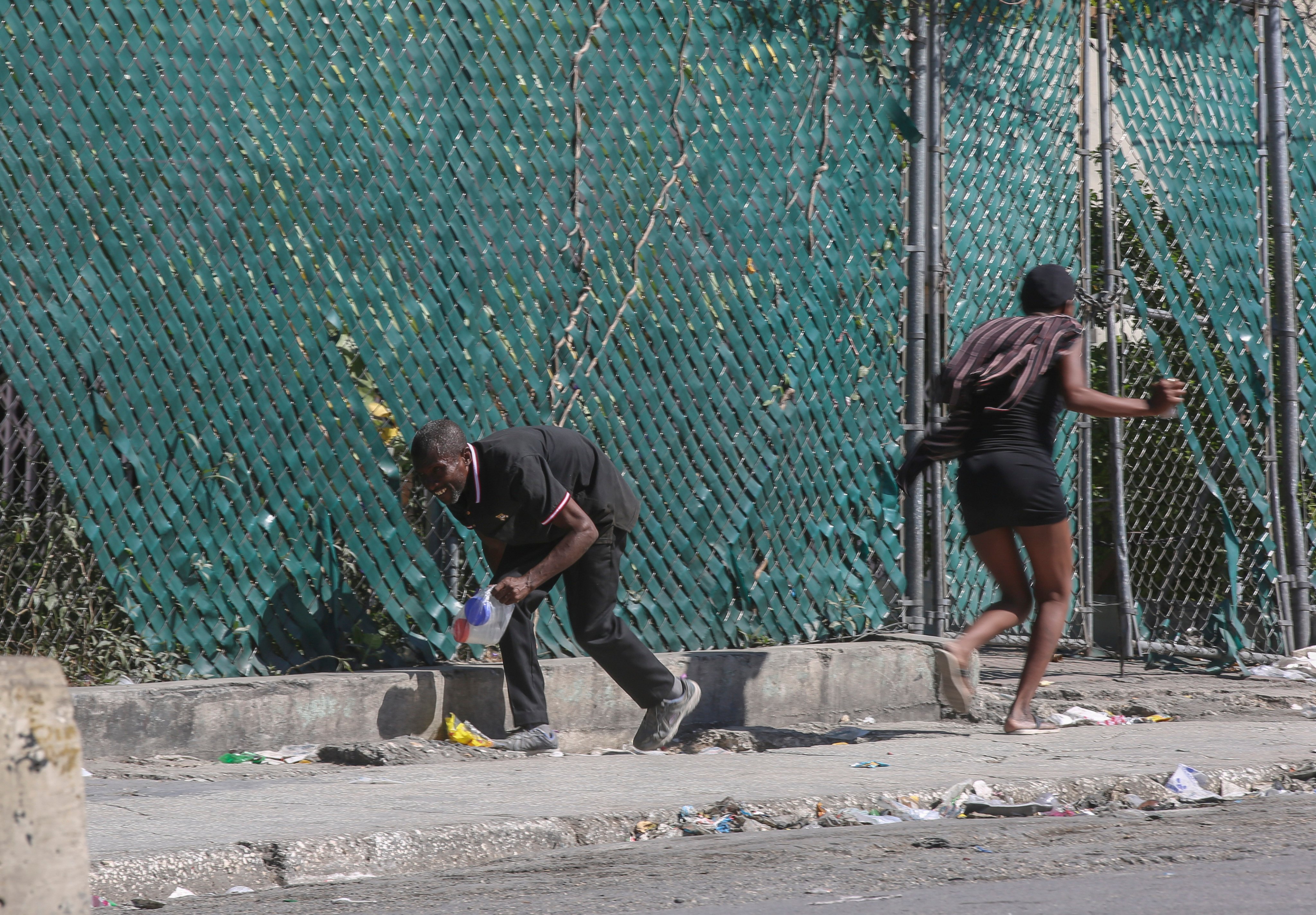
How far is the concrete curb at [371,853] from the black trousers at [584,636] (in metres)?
1.11

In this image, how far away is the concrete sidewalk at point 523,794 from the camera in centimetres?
377

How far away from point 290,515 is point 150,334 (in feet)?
2.65

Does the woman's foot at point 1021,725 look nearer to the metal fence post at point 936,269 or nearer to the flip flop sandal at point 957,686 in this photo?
the flip flop sandal at point 957,686

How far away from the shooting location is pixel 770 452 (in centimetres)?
Answer: 641

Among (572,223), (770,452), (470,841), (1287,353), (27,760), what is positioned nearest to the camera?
(27,760)

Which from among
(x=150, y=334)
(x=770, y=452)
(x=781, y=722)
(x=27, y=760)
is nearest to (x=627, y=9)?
(x=770, y=452)

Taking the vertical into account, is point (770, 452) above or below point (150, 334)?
below

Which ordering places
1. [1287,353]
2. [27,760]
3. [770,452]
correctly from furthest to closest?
[1287,353], [770,452], [27,760]

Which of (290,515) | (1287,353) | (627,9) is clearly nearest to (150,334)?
(290,515)

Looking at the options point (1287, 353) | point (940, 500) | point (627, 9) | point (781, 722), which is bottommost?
point (781, 722)

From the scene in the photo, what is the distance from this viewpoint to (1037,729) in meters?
5.75

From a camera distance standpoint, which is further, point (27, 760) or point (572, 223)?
point (572, 223)

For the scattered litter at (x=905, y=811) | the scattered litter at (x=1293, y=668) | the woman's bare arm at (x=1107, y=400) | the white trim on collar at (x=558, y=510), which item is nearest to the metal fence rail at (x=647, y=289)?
the scattered litter at (x=1293, y=668)

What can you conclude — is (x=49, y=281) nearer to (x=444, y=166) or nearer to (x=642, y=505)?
(x=444, y=166)
